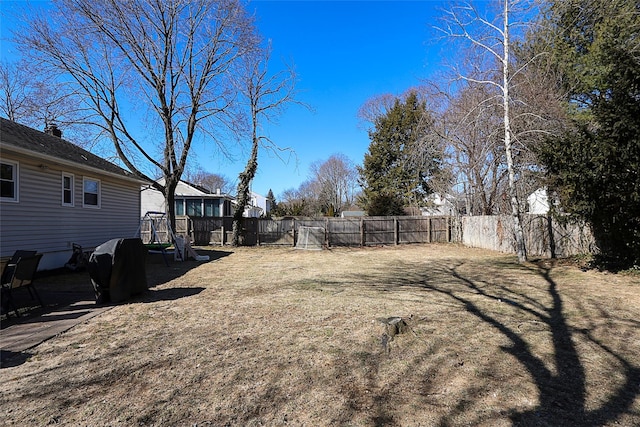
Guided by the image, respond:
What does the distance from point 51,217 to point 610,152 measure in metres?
13.7

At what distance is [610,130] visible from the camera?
7375mm

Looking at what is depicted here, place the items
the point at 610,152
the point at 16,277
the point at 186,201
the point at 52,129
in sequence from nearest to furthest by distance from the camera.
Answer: the point at 16,277 < the point at 610,152 < the point at 52,129 < the point at 186,201

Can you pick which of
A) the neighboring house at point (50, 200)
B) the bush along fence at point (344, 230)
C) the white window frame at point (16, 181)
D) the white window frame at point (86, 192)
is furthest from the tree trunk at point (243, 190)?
the white window frame at point (16, 181)

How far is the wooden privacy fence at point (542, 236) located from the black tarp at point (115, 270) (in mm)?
10974

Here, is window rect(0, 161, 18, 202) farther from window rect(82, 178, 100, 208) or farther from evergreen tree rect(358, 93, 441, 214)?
evergreen tree rect(358, 93, 441, 214)

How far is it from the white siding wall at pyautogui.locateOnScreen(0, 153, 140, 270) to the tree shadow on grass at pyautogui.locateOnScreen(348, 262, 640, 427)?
28.1ft

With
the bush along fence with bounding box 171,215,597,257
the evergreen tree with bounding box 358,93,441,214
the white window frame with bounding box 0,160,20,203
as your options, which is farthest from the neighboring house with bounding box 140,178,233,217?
the white window frame with bounding box 0,160,20,203

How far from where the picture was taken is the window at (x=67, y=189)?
912 cm

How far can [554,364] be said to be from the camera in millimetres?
3178

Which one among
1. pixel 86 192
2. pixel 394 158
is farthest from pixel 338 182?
pixel 86 192

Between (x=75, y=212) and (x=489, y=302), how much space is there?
11005 millimetres

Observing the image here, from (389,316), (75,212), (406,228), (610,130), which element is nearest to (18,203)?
(75,212)

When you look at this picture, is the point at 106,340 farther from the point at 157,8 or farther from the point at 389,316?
the point at 157,8

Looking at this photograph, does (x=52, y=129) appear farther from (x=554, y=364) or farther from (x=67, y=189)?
(x=554, y=364)
